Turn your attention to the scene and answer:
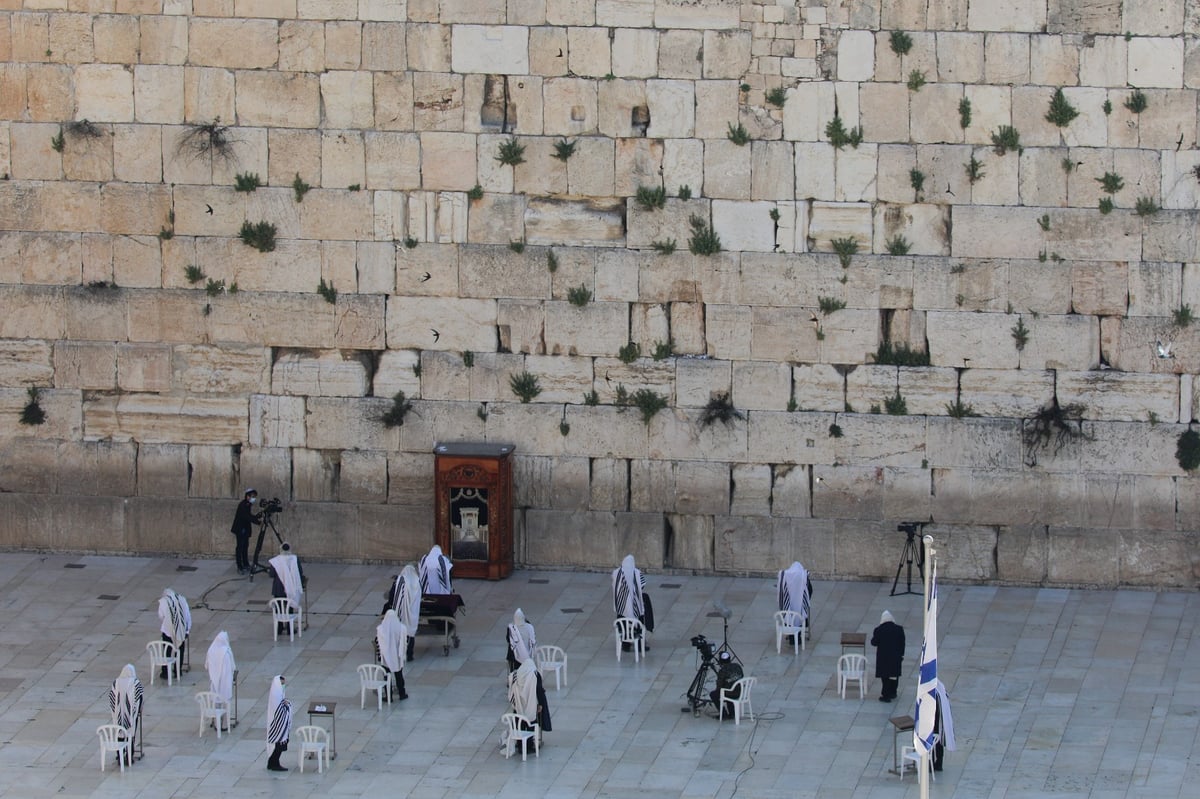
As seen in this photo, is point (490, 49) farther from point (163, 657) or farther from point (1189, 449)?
point (1189, 449)

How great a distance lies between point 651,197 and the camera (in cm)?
3036

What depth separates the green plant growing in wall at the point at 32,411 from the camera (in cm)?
3155

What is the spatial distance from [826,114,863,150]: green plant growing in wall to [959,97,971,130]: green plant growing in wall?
1215 millimetres

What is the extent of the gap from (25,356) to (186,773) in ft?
29.2

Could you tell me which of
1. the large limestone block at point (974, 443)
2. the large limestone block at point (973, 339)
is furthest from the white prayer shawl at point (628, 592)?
the large limestone block at point (973, 339)

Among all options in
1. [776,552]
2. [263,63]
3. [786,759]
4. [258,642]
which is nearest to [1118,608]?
[776,552]

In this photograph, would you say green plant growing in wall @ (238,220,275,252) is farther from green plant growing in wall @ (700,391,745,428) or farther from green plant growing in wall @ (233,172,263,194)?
green plant growing in wall @ (700,391,745,428)

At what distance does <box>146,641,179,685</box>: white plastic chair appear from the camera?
2702 cm

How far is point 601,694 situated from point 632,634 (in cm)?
130

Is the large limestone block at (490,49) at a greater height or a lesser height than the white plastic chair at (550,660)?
greater

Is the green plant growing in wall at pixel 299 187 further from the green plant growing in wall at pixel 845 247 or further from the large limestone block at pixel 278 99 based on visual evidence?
the green plant growing in wall at pixel 845 247

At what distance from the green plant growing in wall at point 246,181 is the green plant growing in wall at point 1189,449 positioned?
11844 mm

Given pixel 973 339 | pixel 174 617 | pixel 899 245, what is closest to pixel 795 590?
pixel 973 339

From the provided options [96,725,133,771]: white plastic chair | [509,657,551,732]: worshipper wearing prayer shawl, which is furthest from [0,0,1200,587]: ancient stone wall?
[96,725,133,771]: white plastic chair
